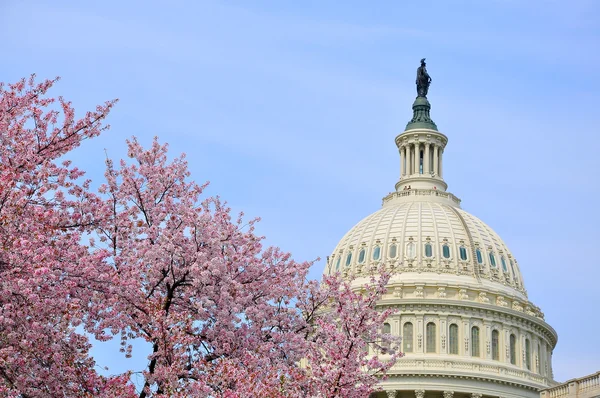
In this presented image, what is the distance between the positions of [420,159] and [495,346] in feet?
93.1

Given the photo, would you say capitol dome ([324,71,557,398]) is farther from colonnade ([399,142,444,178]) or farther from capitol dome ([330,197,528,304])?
colonnade ([399,142,444,178])

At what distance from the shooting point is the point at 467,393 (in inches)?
4090

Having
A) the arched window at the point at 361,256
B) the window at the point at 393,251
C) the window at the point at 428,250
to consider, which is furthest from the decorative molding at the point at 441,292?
the arched window at the point at 361,256

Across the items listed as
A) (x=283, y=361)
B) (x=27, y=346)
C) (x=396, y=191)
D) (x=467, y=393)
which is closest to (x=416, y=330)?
(x=467, y=393)

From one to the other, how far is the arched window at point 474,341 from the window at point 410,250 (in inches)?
386

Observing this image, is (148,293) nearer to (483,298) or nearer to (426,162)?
(483,298)

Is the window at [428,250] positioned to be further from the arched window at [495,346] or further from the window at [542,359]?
the window at [542,359]

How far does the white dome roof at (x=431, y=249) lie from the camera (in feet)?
369

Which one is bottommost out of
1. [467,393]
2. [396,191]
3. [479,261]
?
[467,393]

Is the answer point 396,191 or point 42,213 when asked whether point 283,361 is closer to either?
point 42,213

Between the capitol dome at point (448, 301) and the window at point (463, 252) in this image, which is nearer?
the capitol dome at point (448, 301)

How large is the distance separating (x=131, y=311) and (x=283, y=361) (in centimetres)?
453

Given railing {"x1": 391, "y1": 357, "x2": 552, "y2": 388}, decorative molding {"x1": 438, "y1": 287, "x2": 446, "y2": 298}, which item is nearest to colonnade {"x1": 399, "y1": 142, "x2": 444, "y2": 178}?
decorative molding {"x1": 438, "y1": 287, "x2": 446, "y2": 298}

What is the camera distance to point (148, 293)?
25797mm
